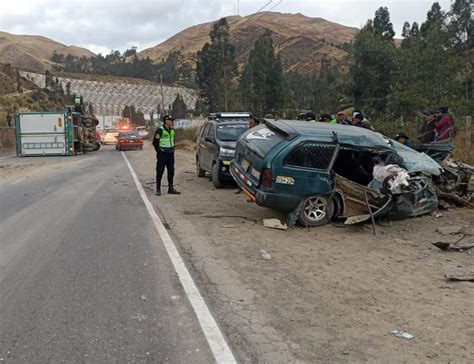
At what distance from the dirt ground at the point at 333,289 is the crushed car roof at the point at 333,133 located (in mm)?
1380

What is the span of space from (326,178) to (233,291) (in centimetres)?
366

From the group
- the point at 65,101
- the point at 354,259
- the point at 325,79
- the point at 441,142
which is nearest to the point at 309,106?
the point at 325,79

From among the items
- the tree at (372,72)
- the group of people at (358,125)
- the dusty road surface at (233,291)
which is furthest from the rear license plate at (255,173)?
the tree at (372,72)

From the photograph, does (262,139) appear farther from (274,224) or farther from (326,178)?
(274,224)

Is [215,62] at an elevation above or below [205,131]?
above

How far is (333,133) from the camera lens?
857cm

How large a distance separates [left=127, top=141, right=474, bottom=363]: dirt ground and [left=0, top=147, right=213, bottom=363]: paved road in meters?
0.45

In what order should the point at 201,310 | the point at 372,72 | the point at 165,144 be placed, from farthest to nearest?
the point at 372,72 < the point at 165,144 < the point at 201,310

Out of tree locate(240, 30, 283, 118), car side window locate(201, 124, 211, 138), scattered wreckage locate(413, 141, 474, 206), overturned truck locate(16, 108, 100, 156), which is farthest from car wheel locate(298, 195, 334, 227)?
tree locate(240, 30, 283, 118)

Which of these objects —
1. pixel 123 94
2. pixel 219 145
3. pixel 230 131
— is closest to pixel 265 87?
pixel 230 131

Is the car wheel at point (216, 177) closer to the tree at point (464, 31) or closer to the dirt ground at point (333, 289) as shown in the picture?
the dirt ground at point (333, 289)

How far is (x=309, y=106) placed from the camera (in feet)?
225

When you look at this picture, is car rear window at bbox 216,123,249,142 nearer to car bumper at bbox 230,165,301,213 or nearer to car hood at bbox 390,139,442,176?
car hood at bbox 390,139,442,176

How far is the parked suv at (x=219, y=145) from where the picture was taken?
1293cm
